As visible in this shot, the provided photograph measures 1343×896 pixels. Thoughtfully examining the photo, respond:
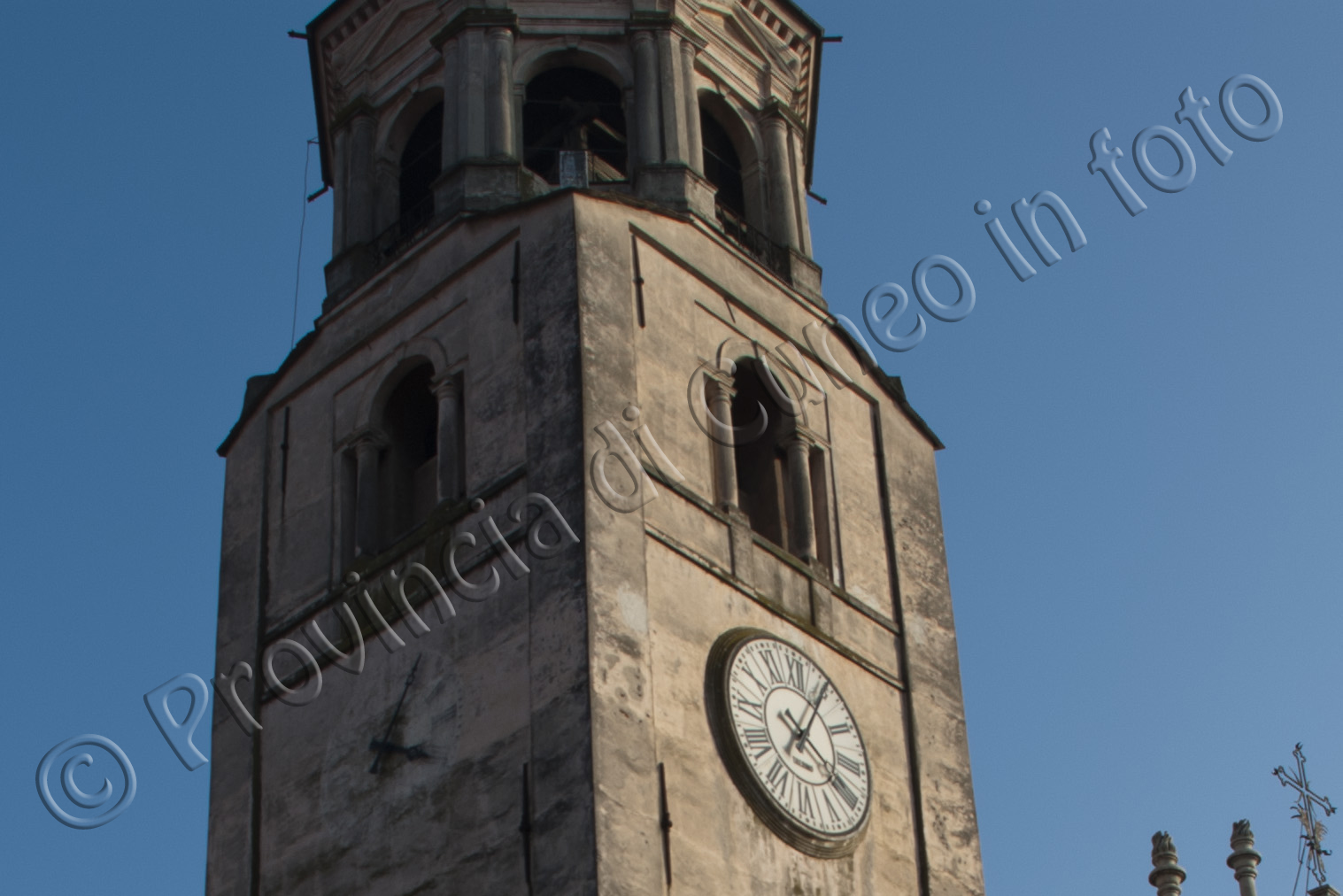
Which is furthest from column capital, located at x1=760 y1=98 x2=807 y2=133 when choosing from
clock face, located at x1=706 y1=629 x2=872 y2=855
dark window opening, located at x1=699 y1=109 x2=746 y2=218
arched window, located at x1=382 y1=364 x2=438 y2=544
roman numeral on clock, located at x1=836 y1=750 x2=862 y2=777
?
roman numeral on clock, located at x1=836 y1=750 x2=862 y2=777

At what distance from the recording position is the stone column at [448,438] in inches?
1068

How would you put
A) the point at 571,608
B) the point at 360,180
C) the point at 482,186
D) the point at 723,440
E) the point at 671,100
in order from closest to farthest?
the point at 571,608
the point at 723,440
the point at 482,186
the point at 671,100
the point at 360,180

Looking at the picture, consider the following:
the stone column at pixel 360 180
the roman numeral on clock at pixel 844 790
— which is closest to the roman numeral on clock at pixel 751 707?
the roman numeral on clock at pixel 844 790

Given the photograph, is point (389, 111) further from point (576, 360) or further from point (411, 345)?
point (576, 360)

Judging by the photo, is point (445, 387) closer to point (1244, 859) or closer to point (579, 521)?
point (579, 521)

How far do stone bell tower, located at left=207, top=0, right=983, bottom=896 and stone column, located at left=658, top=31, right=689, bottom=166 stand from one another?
0.08 m

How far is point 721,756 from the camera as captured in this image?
24906 mm

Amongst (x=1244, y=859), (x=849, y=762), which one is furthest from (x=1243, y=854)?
(x=849, y=762)

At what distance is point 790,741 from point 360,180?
34.2 feet

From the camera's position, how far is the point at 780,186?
32.1 meters

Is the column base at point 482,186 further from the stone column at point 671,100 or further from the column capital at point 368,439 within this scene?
the column capital at point 368,439

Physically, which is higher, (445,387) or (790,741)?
(445,387)

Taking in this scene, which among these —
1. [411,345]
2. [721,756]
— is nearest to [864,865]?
[721,756]

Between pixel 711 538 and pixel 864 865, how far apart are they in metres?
3.79
